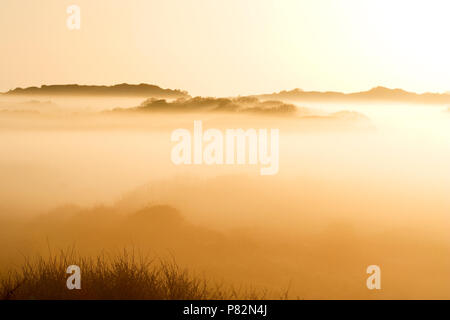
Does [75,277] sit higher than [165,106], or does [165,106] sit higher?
[165,106]
